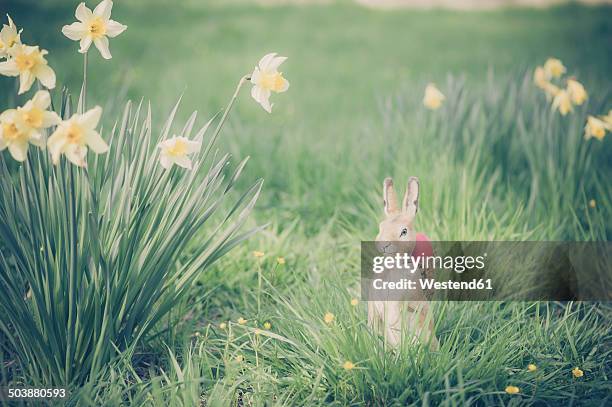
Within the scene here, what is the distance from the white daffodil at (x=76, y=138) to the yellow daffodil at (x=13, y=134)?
0.08m

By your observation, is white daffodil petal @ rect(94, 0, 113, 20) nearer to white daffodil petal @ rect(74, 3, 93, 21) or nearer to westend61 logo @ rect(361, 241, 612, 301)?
white daffodil petal @ rect(74, 3, 93, 21)

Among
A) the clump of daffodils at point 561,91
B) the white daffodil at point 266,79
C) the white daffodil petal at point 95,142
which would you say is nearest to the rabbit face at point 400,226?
the white daffodil at point 266,79

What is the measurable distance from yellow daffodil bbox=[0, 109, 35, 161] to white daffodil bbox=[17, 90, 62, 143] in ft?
0.03

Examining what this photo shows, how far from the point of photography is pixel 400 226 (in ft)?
6.04

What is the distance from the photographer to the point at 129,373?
2000mm

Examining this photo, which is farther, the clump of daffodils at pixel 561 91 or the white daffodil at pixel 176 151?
the clump of daffodils at pixel 561 91

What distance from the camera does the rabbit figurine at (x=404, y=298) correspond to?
1.84 metres

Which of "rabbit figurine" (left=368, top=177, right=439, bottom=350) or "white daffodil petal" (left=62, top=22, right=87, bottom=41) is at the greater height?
"white daffodil petal" (left=62, top=22, right=87, bottom=41)

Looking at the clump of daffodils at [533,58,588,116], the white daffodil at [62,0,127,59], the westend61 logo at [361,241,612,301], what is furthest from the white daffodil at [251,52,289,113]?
the clump of daffodils at [533,58,588,116]

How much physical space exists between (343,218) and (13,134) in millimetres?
1515

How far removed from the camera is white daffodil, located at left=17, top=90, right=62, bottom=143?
1.55m

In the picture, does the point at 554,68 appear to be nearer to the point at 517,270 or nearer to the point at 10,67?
the point at 517,270

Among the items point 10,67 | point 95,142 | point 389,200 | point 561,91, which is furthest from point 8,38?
point 561,91

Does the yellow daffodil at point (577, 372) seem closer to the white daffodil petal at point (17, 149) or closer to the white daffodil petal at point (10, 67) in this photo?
the white daffodil petal at point (17, 149)
